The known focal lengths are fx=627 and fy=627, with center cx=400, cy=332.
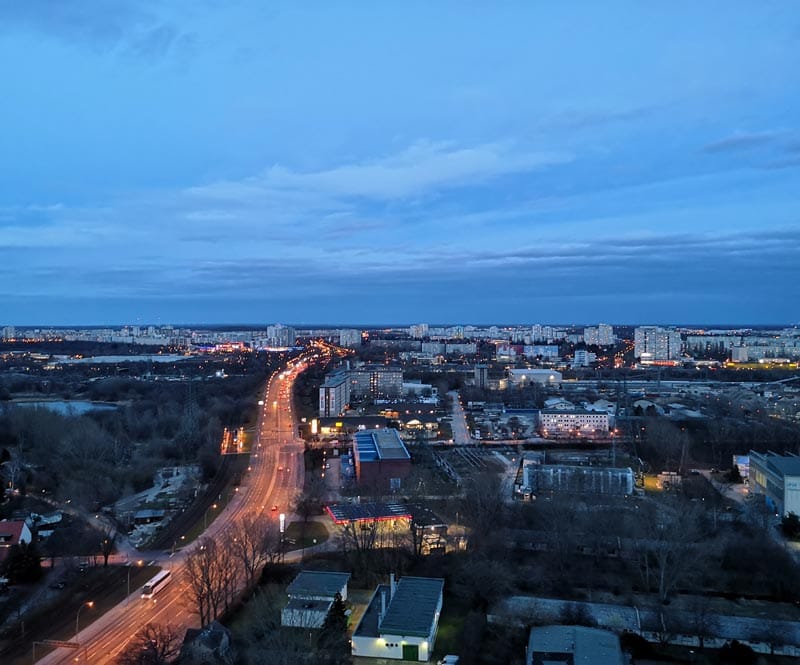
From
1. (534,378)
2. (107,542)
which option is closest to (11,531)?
(107,542)

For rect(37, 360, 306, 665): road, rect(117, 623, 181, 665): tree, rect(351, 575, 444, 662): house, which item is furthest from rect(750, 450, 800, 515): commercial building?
rect(117, 623, 181, 665): tree

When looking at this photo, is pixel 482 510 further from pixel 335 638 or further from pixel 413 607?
pixel 335 638

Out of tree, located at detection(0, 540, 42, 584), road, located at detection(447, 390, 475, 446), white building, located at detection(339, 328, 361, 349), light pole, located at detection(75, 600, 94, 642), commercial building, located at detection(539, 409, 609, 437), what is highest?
white building, located at detection(339, 328, 361, 349)

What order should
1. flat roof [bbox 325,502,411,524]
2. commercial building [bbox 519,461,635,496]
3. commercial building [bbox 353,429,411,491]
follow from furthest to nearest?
commercial building [bbox 353,429,411,491]
commercial building [bbox 519,461,635,496]
flat roof [bbox 325,502,411,524]

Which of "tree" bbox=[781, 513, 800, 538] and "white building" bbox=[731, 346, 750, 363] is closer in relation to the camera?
"tree" bbox=[781, 513, 800, 538]

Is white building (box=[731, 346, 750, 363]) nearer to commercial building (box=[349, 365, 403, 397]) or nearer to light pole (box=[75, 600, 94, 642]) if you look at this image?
commercial building (box=[349, 365, 403, 397])

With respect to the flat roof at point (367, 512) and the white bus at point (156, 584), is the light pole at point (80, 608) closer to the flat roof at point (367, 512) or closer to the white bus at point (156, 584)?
the white bus at point (156, 584)
